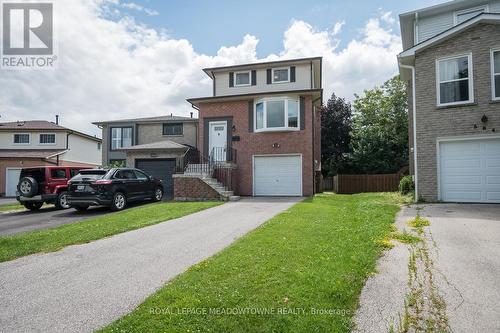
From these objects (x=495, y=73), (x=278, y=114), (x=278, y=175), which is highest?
(x=495, y=73)

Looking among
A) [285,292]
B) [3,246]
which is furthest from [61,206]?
[285,292]

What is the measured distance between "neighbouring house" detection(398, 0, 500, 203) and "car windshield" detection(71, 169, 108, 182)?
488 inches

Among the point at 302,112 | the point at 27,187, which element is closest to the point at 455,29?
the point at 302,112

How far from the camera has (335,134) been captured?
30.2 m

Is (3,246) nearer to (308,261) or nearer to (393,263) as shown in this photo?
(308,261)

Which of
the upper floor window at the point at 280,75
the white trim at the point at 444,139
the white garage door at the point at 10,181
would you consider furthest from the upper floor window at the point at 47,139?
the white trim at the point at 444,139

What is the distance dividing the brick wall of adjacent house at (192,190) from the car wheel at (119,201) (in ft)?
8.62

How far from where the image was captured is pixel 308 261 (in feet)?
15.0

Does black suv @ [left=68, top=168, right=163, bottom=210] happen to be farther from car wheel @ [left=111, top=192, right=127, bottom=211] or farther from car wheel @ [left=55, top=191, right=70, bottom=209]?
car wheel @ [left=55, top=191, right=70, bottom=209]

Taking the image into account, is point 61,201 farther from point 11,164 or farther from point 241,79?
point 11,164

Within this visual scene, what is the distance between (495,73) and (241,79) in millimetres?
13920

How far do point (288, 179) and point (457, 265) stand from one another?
38.9 feet

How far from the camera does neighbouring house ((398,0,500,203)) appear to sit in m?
10.4

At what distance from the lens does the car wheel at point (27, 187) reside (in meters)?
13.1
